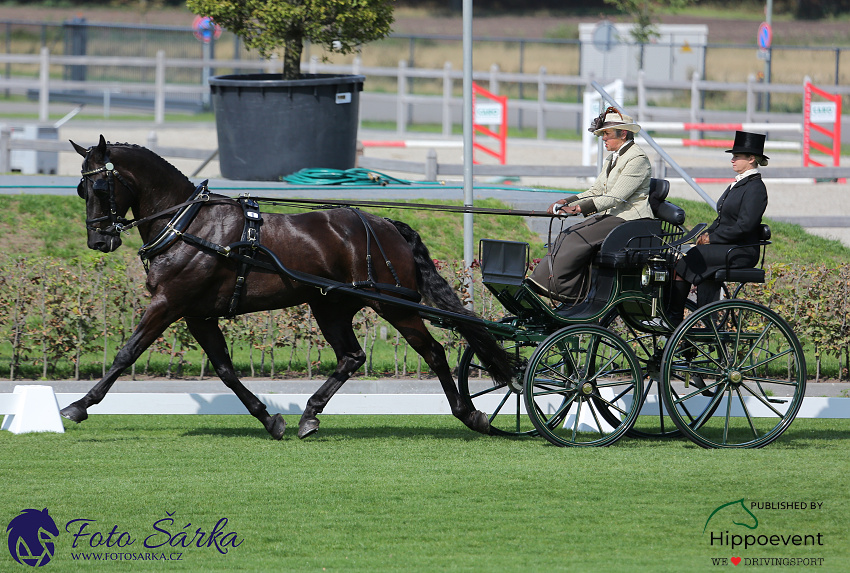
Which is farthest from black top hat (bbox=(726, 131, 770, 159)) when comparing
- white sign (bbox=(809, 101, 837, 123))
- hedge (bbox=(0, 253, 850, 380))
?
white sign (bbox=(809, 101, 837, 123))

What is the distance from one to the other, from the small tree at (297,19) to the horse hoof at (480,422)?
7050 mm

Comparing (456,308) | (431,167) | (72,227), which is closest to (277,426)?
(456,308)

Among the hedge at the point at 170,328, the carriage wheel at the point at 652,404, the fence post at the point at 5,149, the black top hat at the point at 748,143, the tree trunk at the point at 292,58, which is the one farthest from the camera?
the fence post at the point at 5,149

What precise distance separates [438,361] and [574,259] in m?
1.15

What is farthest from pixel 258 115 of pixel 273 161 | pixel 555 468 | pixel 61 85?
pixel 61 85

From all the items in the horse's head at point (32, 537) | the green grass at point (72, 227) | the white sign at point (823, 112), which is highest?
the white sign at point (823, 112)

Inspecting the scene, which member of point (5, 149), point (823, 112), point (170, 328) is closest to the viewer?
point (170, 328)

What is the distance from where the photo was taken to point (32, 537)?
17.2ft

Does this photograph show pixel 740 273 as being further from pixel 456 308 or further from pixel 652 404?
pixel 456 308

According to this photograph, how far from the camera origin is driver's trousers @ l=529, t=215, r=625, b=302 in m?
7.23

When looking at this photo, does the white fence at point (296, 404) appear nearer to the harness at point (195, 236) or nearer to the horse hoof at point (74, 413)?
the horse hoof at point (74, 413)

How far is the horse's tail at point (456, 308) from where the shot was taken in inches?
294

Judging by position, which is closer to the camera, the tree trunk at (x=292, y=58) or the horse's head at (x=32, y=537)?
the horse's head at (x=32, y=537)

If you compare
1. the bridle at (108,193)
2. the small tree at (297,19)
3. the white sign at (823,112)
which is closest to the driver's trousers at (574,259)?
the bridle at (108,193)
